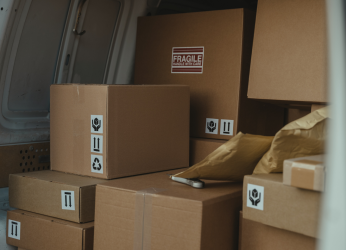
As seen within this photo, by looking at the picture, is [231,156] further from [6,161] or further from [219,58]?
[6,161]

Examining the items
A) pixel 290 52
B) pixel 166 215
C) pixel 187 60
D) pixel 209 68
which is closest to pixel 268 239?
pixel 166 215

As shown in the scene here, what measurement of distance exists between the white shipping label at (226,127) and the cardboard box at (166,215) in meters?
0.42

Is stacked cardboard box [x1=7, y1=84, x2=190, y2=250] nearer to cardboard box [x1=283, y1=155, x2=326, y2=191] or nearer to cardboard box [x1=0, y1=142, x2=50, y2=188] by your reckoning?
cardboard box [x1=0, y1=142, x2=50, y2=188]

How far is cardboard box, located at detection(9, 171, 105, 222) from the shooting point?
1.39 meters

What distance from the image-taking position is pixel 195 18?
187cm

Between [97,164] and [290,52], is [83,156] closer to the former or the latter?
[97,164]

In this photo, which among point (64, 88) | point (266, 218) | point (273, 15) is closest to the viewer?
point (266, 218)

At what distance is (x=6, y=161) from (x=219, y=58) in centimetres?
100

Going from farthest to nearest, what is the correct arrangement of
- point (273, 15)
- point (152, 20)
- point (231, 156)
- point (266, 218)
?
point (152, 20) → point (273, 15) → point (231, 156) → point (266, 218)

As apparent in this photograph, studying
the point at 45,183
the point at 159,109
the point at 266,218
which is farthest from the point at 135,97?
the point at 266,218

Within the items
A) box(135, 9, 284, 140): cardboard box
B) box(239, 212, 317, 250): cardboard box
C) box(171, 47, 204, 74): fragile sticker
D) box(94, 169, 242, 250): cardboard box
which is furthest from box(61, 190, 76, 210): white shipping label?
box(171, 47, 204, 74): fragile sticker

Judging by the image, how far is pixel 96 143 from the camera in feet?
4.83

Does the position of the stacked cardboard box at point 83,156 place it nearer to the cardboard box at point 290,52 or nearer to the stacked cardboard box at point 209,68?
the stacked cardboard box at point 209,68

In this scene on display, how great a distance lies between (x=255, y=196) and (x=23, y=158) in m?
1.02
